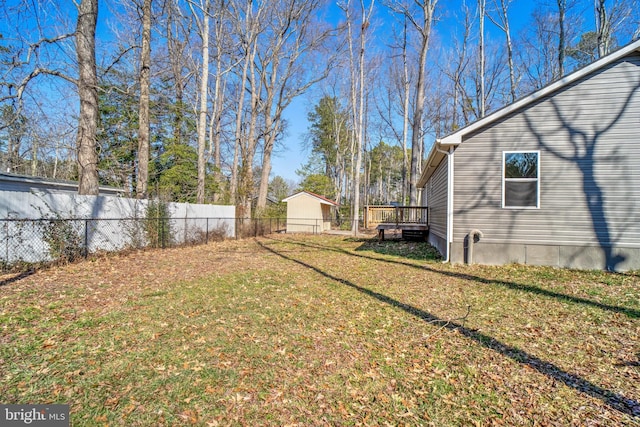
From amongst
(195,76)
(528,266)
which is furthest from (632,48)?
(195,76)

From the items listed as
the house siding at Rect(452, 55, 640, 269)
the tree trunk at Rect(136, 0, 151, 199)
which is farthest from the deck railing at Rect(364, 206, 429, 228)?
the tree trunk at Rect(136, 0, 151, 199)

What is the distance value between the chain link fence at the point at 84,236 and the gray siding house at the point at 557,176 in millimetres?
9024

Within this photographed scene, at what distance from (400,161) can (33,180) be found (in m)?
42.6

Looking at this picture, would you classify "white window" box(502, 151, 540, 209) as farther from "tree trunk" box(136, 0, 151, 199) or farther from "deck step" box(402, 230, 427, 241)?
"tree trunk" box(136, 0, 151, 199)

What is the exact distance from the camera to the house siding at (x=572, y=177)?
269 inches

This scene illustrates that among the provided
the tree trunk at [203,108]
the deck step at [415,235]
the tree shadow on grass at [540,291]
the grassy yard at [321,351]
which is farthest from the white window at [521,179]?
the tree trunk at [203,108]

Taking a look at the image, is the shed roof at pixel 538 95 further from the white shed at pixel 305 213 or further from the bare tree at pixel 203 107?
the white shed at pixel 305 213

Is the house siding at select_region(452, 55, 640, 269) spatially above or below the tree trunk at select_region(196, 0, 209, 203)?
below

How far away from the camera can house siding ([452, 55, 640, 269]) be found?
6.84 meters

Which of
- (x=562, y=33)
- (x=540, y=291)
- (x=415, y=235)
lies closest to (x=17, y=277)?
(x=540, y=291)

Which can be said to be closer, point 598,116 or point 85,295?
point 85,295

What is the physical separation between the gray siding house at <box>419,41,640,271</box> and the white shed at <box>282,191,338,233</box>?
1467 centimetres

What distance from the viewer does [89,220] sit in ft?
25.2

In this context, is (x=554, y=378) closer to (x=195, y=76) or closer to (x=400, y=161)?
(x=195, y=76)
